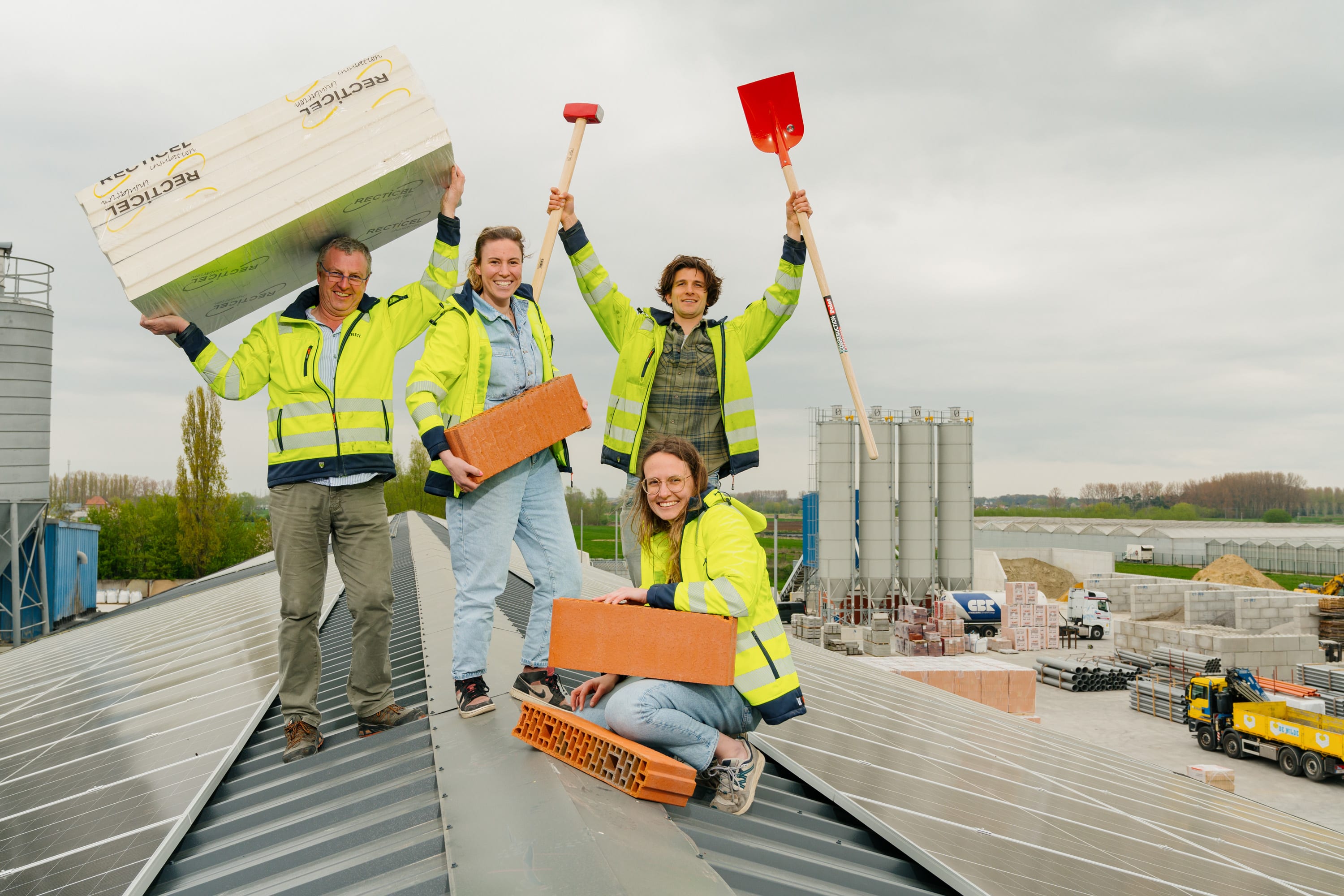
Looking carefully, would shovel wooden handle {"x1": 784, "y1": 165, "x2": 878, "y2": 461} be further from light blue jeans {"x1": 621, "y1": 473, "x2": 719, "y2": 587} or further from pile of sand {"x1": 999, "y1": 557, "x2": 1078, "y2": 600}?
pile of sand {"x1": 999, "y1": 557, "x2": 1078, "y2": 600}

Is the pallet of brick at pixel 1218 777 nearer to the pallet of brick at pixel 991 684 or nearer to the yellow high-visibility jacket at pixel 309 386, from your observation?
the pallet of brick at pixel 991 684

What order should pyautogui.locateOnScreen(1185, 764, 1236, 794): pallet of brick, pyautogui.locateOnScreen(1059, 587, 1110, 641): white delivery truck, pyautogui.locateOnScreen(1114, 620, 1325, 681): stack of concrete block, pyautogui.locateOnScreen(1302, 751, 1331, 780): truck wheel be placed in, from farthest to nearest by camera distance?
1. pyautogui.locateOnScreen(1059, 587, 1110, 641): white delivery truck
2. pyautogui.locateOnScreen(1114, 620, 1325, 681): stack of concrete block
3. pyautogui.locateOnScreen(1302, 751, 1331, 780): truck wheel
4. pyautogui.locateOnScreen(1185, 764, 1236, 794): pallet of brick

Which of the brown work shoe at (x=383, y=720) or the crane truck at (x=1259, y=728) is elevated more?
the brown work shoe at (x=383, y=720)

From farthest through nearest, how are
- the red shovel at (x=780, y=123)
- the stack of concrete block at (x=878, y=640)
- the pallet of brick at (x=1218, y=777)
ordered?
1. the stack of concrete block at (x=878, y=640)
2. the pallet of brick at (x=1218, y=777)
3. the red shovel at (x=780, y=123)

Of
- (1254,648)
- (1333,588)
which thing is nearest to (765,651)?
(1254,648)

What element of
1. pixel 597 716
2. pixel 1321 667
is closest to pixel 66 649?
pixel 597 716

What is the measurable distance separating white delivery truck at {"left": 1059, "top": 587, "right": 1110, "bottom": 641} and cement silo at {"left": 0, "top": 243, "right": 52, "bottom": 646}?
35754mm

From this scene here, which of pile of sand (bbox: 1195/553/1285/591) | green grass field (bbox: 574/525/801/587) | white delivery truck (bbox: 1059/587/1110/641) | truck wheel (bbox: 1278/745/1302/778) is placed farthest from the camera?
green grass field (bbox: 574/525/801/587)

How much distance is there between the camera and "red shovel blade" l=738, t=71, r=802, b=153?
4.68 metres

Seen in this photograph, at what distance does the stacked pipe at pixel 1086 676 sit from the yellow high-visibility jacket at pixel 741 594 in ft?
85.4

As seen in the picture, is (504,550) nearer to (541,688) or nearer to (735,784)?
(541,688)

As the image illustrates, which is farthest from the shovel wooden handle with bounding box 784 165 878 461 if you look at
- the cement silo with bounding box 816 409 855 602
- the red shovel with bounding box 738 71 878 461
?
the cement silo with bounding box 816 409 855 602

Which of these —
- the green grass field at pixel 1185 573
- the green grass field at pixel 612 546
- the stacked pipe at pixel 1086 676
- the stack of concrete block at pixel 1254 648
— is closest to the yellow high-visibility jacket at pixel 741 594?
the stacked pipe at pixel 1086 676

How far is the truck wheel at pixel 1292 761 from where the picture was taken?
16.7 meters
